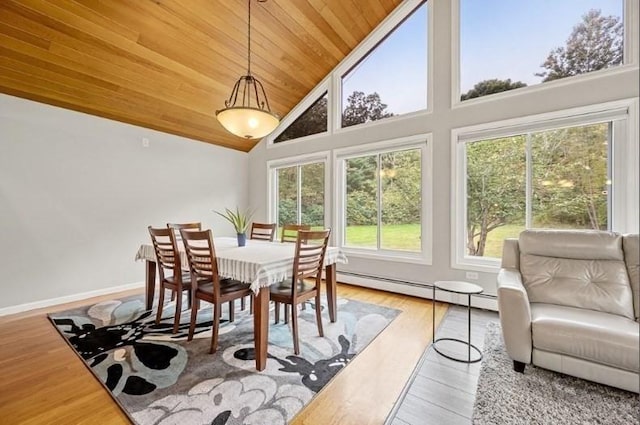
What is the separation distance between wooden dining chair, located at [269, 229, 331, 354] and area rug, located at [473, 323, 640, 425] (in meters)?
1.28

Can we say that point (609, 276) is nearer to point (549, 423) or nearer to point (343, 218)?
point (549, 423)

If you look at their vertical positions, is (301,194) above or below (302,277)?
above

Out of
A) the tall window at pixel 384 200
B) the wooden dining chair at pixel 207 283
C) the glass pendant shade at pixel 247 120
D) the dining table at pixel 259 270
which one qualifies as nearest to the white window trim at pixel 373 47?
the tall window at pixel 384 200

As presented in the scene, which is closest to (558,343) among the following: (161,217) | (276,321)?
(276,321)

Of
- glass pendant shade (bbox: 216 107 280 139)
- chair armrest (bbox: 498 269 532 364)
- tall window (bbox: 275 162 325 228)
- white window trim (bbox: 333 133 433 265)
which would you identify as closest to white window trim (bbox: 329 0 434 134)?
white window trim (bbox: 333 133 433 265)

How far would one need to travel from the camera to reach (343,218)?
4.48m

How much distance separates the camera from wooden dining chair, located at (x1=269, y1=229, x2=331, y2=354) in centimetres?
226

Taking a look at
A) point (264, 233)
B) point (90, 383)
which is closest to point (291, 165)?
point (264, 233)

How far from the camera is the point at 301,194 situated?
16.6 feet

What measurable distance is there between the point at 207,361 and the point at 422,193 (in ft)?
9.72

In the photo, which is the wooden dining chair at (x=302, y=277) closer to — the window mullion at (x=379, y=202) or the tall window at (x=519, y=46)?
the window mullion at (x=379, y=202)

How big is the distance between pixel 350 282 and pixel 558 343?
2.72m

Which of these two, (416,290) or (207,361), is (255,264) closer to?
(207,361)

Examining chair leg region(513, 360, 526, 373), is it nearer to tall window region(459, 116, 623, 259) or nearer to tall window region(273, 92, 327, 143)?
tall window region(459, 116, 623, 259)
